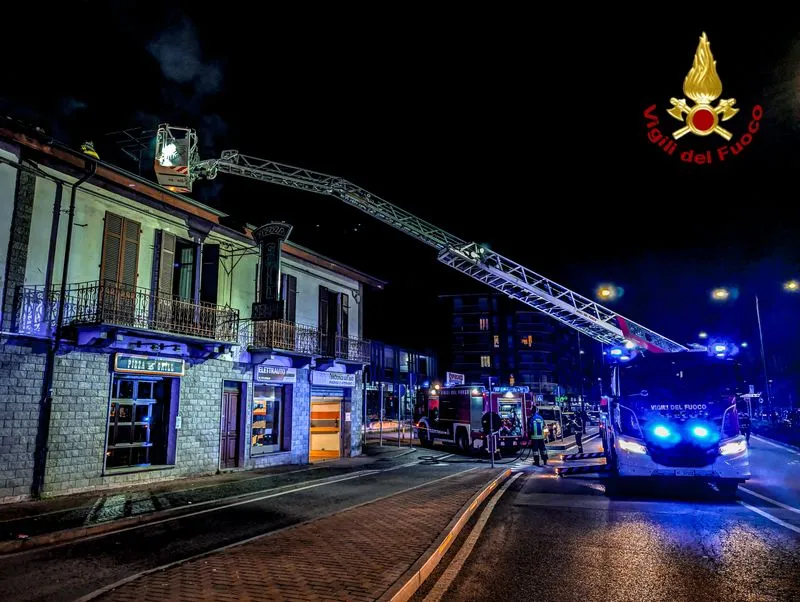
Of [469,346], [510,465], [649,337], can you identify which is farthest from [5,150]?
[469,346]

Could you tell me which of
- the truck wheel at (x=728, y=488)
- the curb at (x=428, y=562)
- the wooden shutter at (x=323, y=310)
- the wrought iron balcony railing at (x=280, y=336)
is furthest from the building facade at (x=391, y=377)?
the curb at (x=428, y=562)

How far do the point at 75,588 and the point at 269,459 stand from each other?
42.2 ft

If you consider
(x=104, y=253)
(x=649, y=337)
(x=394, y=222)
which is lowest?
(x=649, y=337)

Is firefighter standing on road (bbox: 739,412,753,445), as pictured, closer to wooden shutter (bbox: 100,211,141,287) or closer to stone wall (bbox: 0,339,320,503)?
stone wall (bbox: 0,339,320,503)

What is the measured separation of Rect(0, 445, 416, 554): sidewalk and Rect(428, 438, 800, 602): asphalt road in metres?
6.18

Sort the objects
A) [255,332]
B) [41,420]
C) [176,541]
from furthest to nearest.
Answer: [255,332]
[41,420]
[176,541]

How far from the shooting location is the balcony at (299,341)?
59.2 ft

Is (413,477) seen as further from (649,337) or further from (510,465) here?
(649,337)

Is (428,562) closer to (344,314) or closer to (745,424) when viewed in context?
→ (344,314)

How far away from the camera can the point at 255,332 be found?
59.4 feet

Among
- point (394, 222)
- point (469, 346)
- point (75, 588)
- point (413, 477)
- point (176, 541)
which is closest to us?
point (75, 588)

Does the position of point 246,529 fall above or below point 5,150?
below

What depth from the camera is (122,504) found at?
11.0 m

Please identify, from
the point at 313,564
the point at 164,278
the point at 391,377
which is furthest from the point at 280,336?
the point at 391,377
